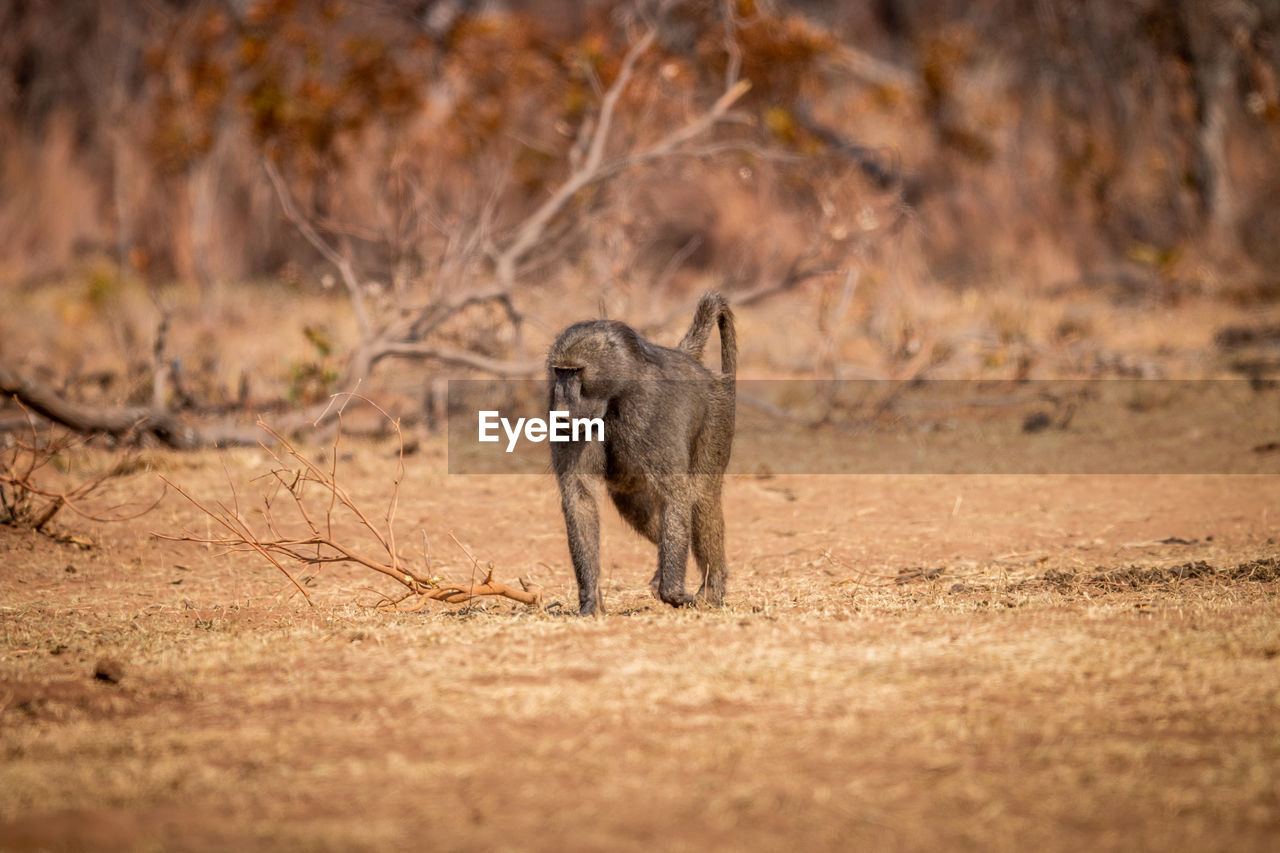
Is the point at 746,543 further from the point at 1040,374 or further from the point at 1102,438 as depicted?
the point at 1040,374

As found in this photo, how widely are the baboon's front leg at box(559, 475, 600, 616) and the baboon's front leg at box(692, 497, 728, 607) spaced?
20.3 inches

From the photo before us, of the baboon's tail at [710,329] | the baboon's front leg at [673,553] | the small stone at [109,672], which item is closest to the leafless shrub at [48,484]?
the small stone at [109,672]

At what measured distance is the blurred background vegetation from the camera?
11148 mm

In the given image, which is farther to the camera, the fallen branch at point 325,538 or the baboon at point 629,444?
the fallen branch at point 325,538

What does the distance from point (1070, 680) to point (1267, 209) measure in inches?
485

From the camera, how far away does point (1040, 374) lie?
36.5ft

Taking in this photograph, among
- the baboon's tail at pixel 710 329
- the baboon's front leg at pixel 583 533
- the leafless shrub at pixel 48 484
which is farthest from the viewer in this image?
the leafless shrub at pixel 48 484

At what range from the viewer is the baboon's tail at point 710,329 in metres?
5.48

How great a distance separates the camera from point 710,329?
18.1 feet

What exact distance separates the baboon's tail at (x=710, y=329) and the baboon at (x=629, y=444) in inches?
11.1

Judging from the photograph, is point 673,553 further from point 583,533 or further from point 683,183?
point 683,183

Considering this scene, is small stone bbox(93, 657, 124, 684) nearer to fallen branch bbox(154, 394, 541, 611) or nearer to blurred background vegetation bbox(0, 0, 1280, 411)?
fallen branch bbox(154, 394, 541, 611)

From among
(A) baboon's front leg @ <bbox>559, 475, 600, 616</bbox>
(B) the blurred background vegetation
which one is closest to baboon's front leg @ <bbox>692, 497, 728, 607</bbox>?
(A) baboon's front leg @ <bbox>559, 475, 600, 616</bbox>

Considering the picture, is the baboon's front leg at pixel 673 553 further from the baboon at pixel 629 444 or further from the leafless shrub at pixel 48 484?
the leafless shrub at pixel 48 484
